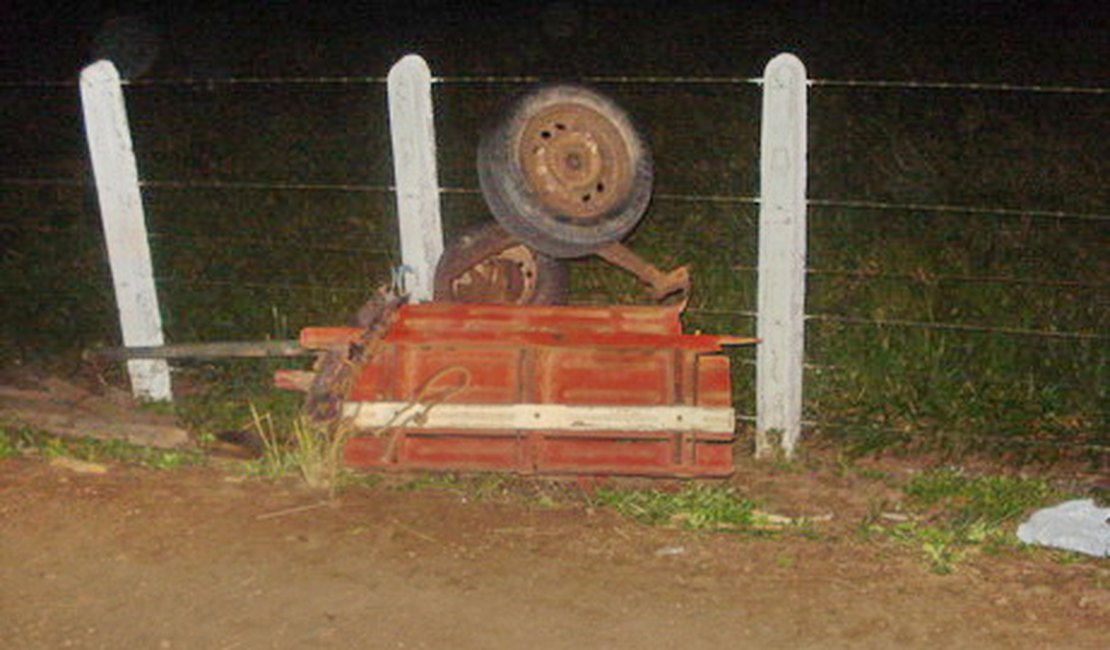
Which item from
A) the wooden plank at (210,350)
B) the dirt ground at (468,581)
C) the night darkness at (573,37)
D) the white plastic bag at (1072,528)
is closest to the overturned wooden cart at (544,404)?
the dirt ground at (468,581)

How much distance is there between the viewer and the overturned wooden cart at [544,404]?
224 inches

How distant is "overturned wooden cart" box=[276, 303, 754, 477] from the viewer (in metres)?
5.68

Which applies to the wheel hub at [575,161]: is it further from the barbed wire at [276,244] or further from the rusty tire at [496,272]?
the barbed wire at [276,244]

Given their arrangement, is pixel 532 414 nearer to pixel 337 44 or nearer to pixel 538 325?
pixel 538 325

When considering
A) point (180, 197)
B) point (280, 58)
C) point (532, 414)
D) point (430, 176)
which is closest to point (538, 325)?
point (532, 414)

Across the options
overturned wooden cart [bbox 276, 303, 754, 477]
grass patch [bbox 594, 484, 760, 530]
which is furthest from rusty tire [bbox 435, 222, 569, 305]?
grass patch [bbox 594, 484, 760, 530]

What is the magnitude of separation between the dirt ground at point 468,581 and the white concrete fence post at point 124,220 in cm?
154

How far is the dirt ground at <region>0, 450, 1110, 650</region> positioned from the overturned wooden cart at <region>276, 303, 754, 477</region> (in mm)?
213

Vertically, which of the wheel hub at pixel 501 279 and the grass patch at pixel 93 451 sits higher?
the wheel hub at pixel 501 279

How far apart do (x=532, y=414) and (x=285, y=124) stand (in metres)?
8.43

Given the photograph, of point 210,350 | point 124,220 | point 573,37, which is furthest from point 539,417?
point 573,37

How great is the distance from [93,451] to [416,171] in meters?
2.11

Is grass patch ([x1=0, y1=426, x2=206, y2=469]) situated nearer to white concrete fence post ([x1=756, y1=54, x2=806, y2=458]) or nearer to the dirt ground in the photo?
the dirt ground

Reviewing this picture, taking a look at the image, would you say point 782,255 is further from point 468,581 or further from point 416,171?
point 468,581
